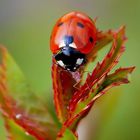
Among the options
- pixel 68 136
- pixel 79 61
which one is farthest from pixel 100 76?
pixel 79 61

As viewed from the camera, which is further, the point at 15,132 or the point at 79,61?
the point at 79,61

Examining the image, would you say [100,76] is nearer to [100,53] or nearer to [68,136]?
[68,136]

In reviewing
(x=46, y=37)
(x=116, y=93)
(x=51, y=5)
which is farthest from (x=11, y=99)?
(x=51, y=5)

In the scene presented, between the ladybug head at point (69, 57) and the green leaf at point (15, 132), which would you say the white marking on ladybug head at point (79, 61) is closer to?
the ladybug head at point (69, 57)

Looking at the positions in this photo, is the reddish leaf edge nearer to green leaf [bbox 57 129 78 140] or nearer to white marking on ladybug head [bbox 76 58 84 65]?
green leaf [bbox 57 129 78 140]

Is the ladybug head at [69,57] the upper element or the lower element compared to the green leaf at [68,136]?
upper

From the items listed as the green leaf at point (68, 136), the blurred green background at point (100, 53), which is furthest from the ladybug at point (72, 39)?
the green leaf at point (68, 136)
